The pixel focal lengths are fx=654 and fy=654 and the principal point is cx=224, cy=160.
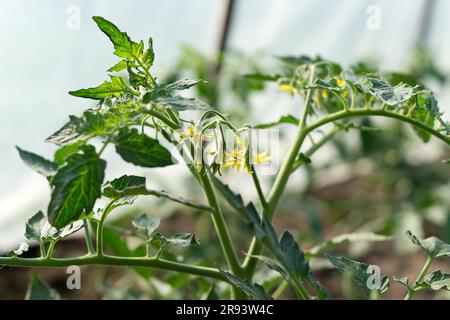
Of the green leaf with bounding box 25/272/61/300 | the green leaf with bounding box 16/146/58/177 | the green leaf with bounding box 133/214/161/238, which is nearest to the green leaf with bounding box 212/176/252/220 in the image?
the green leaf with bounding box 133/214/161/238

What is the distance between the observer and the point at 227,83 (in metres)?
2.25

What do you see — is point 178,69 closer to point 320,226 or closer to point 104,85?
point 320,226

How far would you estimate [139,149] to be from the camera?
53 cm

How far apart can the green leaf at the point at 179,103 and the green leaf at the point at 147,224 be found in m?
0.19

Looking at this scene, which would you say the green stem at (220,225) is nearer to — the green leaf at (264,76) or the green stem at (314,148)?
the green stem at (314,148)

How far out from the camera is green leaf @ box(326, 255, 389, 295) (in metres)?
0.64

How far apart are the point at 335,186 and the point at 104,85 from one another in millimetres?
2900

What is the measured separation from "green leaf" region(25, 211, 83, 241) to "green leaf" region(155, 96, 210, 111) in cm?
17

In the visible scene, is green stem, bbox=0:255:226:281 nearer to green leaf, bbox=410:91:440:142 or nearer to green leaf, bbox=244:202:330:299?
green leaf, bbox=244:202:330:299

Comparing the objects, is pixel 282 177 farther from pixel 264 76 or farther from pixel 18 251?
pixel 18 251

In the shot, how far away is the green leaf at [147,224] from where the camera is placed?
0.69 meters

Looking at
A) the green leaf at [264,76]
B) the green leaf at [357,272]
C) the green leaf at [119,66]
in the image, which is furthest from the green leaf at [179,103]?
the green leaf at [264,76]

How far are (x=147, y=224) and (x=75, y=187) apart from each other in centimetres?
20
